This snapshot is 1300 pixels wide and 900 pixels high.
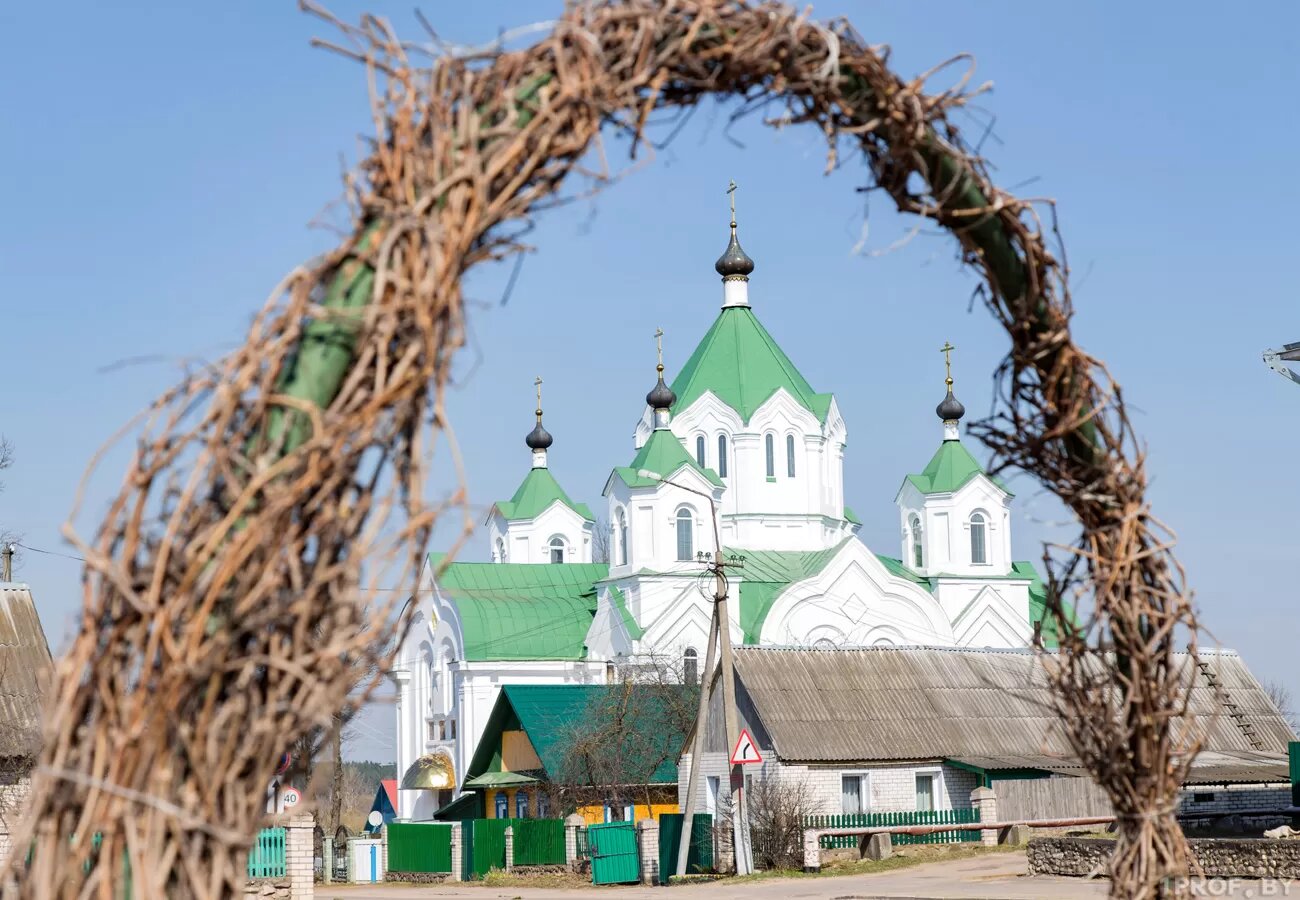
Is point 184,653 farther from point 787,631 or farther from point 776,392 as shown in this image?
point 776,392

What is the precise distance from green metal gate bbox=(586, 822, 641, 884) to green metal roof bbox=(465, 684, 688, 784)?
25.1 feet

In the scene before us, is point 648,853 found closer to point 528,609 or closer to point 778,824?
point 778,824

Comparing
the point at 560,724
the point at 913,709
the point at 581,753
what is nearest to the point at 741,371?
the point at 560,724

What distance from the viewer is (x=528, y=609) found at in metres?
49.5

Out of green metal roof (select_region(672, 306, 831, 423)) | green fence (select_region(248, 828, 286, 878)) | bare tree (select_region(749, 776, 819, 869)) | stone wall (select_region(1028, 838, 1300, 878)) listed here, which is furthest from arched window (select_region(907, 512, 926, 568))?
green fence (select_region(248, 828, 286, 878))

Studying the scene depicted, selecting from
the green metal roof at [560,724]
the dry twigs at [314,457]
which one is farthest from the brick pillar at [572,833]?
the dry twigs at [314,457]

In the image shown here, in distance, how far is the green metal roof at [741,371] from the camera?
168 ft

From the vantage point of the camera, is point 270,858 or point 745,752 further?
point 745,752

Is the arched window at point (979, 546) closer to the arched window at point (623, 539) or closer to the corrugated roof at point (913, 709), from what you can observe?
the arched window at point (623, 539)

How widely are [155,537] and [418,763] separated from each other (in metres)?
45.3

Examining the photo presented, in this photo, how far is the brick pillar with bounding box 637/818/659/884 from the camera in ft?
72.2

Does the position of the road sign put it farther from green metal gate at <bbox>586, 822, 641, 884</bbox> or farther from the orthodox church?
the orthodox church

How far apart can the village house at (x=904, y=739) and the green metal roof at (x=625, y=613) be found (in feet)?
58.7

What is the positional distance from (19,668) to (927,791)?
46.0 ft
